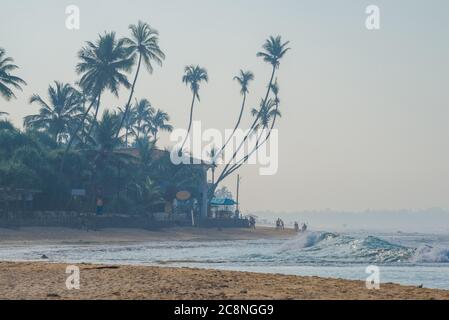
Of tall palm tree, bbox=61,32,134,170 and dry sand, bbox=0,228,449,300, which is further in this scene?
tall palm tree, bbox=61,32,134,170

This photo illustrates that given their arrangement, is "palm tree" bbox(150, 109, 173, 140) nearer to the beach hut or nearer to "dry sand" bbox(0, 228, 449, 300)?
the beach hut

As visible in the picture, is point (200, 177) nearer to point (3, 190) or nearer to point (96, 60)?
point (96, 60)

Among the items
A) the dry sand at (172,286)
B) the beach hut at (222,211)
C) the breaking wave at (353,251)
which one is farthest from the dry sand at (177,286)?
the beach hut at (222,211)

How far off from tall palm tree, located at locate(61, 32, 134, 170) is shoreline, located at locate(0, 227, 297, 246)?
10876 millimetres

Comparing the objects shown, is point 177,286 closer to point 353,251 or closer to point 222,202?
point 353,251

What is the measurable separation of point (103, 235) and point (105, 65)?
54.0 ft

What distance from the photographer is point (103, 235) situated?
2206 inches

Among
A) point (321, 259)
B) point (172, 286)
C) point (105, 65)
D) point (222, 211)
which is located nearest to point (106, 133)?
point (105, 65)

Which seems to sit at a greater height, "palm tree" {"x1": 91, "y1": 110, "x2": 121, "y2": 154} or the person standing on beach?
"palm tree" {"x1": 91, "y1": 110, "x2": 121, "y2": 154}

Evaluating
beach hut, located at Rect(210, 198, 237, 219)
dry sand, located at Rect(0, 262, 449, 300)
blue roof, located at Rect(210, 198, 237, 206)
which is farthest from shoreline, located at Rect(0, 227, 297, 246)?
dry sand, located at Rect(0, 262, 449, 300)

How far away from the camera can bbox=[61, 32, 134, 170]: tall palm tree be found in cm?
6538

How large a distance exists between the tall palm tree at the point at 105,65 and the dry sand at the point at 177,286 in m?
49.8
